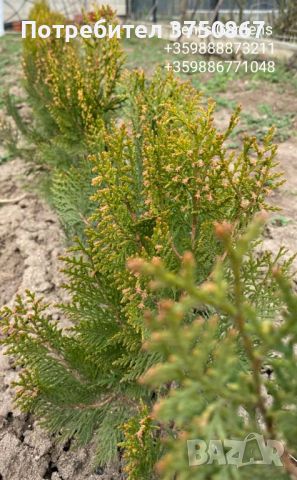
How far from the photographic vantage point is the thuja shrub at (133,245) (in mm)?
1542

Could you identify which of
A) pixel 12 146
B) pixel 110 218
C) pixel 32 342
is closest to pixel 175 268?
pixel 110 218

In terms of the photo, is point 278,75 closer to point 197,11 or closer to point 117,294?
point 197,11

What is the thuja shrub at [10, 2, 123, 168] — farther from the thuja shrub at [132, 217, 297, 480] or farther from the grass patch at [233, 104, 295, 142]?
the grass patch at [233, 104, 295, 142]

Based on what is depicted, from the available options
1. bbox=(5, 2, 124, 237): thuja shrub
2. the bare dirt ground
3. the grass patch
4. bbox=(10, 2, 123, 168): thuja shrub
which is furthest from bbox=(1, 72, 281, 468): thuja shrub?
the grass patch

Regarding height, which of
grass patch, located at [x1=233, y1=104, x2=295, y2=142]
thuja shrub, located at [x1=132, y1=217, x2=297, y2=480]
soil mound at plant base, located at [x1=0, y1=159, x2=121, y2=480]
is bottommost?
soil mound at plant base, located at [x1=0, y1=159, x2=121, y2=480]

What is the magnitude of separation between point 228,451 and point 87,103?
80.1 inches

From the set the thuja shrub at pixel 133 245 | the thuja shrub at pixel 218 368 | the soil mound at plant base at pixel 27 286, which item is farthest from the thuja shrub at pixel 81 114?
the thuja shrub at pixel 218 368

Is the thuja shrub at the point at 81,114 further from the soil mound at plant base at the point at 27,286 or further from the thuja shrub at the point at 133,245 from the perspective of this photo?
the soil mound at plant base at the point at 27,286

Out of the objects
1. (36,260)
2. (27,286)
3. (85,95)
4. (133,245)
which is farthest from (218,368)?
(36,260)

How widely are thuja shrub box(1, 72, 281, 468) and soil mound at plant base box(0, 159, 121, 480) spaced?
0.75ft

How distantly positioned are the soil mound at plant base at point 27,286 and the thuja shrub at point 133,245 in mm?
227

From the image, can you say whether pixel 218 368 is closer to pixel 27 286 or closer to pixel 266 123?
pixel 27 286

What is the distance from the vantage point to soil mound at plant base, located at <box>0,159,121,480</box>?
205cm

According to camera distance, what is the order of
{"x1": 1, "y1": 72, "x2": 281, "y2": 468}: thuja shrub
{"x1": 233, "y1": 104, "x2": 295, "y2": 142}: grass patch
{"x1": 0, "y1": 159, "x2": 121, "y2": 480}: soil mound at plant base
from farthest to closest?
{"x1": 233, "y1": 104, "x2": 295, "y2": 142}: grass patch < {"x1": 0, "y1": 159, "x2": 121, "y2": 480}: soil mound at plant base < {"x1": 1, "y1": 72, "x2": 281, "y2": 468}: thuja shrub
